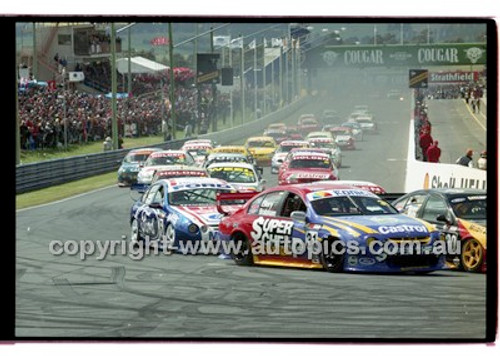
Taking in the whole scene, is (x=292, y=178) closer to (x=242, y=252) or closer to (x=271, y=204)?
(x=271, y=204)

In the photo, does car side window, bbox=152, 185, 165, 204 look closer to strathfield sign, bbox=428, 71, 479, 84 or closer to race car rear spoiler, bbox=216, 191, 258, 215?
race car rear spoiler, bbox=216, 191, 258, 215

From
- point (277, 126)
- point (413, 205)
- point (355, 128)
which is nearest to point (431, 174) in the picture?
point (413, 205)

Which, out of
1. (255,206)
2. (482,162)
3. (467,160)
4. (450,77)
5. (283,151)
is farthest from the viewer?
(283,151)

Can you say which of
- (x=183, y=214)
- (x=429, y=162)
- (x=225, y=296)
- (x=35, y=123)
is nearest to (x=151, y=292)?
(x=225, y=296)

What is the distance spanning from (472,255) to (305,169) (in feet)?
13.8

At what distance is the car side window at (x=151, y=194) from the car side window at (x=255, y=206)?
189 centimetres

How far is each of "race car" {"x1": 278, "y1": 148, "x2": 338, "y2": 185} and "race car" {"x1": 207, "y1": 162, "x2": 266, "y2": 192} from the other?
766 millimetres

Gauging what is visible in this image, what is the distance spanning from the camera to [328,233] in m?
16.1

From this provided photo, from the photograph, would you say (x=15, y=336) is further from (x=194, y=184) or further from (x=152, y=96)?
(x=194, y=184)

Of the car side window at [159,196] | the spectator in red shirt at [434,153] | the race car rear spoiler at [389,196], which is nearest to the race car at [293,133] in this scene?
the race car rear spoiler at [389,196]

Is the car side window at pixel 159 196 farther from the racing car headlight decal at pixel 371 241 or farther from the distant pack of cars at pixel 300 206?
the racing car headlight decal at pixel 371 241

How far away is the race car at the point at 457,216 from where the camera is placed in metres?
15.8

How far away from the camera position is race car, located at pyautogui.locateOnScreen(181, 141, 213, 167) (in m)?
17.7

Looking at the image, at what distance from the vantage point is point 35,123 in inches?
591
